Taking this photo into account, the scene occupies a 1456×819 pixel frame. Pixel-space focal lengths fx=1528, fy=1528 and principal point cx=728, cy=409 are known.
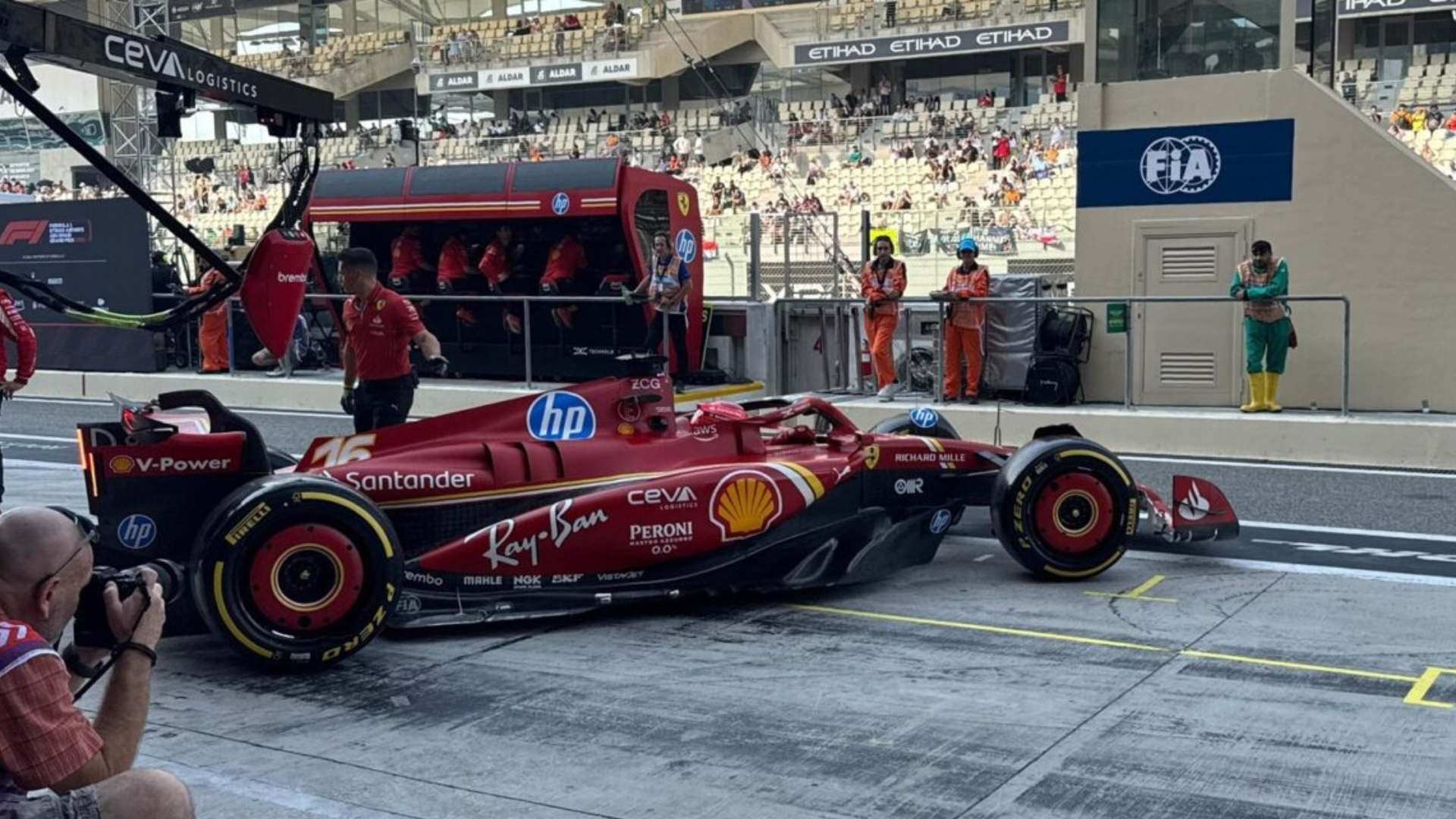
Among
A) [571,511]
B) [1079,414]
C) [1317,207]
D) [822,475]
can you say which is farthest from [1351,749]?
[1317,207]

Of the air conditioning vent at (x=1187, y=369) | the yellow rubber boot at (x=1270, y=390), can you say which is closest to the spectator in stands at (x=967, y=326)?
the air conditioning vent at (x=1187, y=369)

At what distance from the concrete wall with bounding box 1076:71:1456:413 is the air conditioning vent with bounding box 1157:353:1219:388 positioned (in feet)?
2.22

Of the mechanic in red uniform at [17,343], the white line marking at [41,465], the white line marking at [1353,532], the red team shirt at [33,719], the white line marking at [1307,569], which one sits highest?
the mechanic in red uniform at [17,343]

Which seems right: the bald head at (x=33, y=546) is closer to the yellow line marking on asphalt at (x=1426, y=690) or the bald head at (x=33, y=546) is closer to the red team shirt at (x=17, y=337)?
the yellow line marking on asphalt at (x=1426, y=690)

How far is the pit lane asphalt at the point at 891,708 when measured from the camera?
490cm

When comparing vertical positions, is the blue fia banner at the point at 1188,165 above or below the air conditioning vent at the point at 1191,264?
above

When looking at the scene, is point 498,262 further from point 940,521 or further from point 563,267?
point 940,521

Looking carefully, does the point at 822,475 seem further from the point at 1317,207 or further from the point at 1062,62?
the point at 1062,62

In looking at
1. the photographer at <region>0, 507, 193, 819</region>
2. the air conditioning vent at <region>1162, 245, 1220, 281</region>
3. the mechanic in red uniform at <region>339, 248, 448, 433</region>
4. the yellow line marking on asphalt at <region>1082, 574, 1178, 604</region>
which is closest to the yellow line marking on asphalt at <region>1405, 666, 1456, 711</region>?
the yellow line marking on asphalt at <region>1082, 574, 1178, 604</region>

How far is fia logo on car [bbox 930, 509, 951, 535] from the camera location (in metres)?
7.93

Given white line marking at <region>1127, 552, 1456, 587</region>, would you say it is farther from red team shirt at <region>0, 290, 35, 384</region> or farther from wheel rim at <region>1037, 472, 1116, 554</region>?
red team shirt at <region>0, 290, 35, 384</region>

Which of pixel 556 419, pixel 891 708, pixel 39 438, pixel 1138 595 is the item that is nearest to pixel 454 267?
pixel 39 438

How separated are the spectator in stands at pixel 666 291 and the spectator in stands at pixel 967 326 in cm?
291

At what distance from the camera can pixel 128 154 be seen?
107 feet
